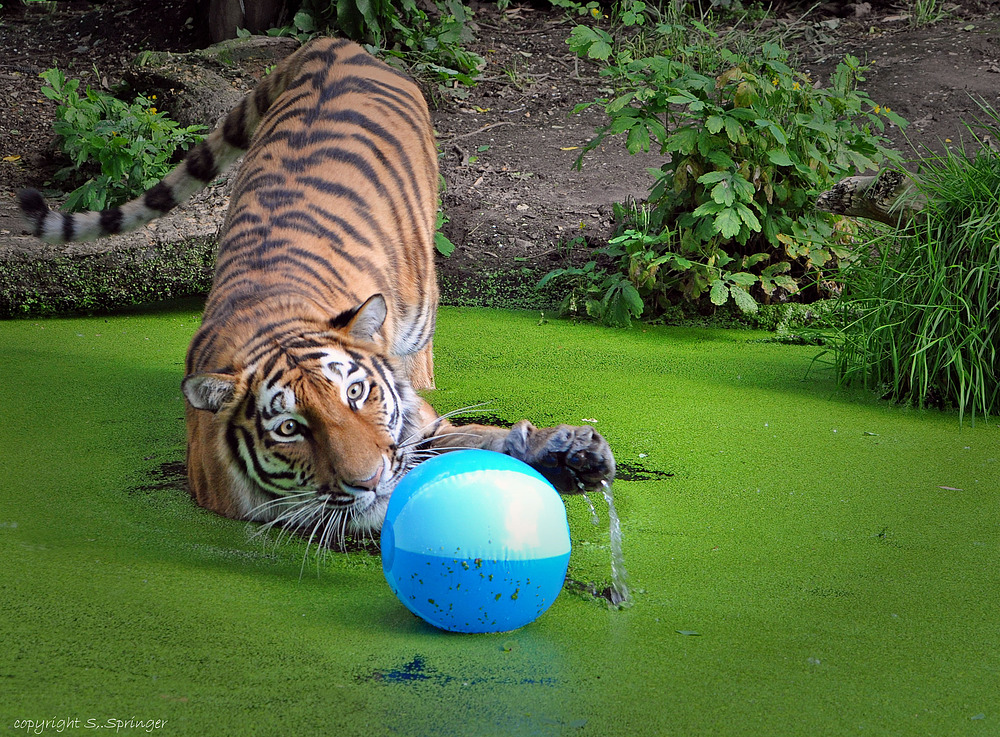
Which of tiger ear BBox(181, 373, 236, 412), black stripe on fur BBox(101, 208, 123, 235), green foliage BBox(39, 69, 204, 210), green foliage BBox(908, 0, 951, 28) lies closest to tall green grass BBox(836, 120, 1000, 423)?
tiger ear BBox(181, 373, 236, 412)

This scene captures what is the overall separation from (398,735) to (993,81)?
827 cm

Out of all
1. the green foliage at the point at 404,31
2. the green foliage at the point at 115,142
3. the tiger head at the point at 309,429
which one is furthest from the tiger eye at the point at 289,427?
the green foliage at the point at 404,31

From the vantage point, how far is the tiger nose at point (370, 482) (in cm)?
240

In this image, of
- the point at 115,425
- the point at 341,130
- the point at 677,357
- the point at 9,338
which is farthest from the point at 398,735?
the point at 9,338

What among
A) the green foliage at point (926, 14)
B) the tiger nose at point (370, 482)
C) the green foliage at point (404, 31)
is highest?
the green foliage at point (926, 14)

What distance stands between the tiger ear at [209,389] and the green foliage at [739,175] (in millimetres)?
2873

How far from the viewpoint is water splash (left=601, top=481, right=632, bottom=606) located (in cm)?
228

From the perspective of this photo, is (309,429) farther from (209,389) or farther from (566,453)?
(566,453)

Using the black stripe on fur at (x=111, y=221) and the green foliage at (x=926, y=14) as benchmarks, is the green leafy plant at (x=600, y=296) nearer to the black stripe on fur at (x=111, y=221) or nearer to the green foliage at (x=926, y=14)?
the black stripe on fur at (x=111, y=221)

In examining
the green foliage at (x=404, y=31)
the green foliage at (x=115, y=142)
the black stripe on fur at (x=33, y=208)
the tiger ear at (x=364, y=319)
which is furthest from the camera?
the green foliage at (x=404, y=31)

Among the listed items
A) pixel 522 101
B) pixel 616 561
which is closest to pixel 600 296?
pixel 616 561

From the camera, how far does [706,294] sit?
17.6 feet

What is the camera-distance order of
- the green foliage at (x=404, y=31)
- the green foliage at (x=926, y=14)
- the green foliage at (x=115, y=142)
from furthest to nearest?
the green foliage at (x=926, y=14)
the green foliage at (x=404, y=31)
the green foliage at (x=115, y=142)

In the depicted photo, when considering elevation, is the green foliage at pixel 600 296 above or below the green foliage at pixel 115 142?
below
